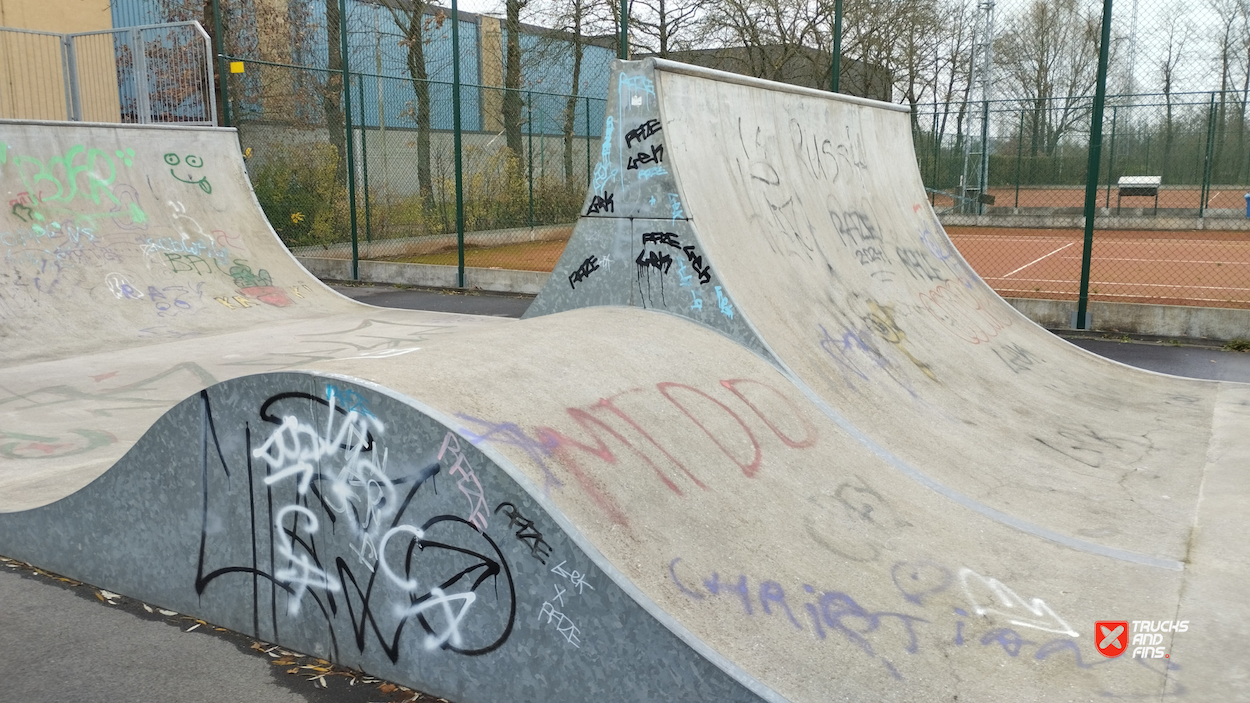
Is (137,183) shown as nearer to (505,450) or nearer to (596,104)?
(505,450)

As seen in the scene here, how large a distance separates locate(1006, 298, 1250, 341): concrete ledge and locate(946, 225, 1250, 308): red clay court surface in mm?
697

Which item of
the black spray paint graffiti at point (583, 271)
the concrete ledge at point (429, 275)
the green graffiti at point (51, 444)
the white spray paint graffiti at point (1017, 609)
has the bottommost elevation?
the white spray paint graffiti at point (1017, 609)

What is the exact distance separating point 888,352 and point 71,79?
11.6 meters

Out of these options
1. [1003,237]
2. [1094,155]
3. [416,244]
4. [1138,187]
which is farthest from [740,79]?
[1138,187]

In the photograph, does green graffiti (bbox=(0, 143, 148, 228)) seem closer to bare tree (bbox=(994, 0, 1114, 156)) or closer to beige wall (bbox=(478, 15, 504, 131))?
beige wall (bbox=(478, 15, 504, 131))

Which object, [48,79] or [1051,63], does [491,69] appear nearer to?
[48,79]

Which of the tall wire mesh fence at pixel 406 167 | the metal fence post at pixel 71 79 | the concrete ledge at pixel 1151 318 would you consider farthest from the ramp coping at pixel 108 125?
the concrete ledge at pixel 1151 318

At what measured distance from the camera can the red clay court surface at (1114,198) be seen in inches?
782

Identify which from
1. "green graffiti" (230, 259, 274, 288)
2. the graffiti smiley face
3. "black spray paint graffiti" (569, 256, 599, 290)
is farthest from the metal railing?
"black spray paint graffiti" (569, 256, 599, 290)

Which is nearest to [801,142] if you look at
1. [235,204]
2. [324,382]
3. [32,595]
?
[324,382]

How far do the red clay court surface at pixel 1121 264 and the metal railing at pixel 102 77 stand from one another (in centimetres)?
1131

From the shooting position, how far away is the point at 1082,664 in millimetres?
3221

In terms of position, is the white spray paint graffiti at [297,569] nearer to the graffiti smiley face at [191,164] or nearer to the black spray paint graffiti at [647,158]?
the black spray paint graffiti at [647,158]

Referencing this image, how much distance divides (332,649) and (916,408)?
12.0 feet
